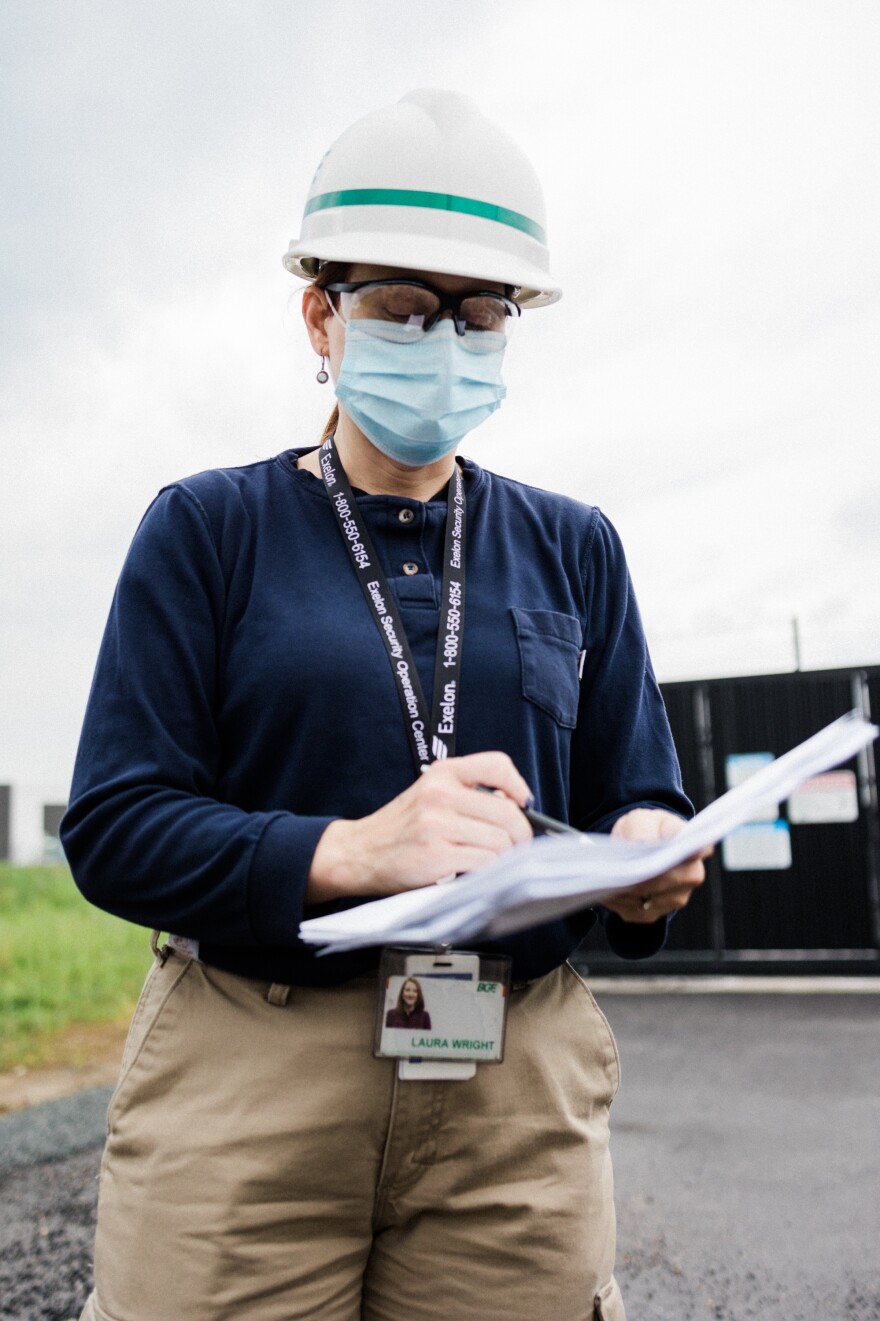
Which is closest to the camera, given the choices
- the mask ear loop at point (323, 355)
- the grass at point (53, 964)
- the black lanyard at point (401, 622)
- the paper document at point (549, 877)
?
the paper document at point (549, 877)

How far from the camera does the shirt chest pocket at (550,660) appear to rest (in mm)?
1433

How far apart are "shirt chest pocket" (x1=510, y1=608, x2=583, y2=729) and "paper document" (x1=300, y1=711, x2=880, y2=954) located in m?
0.40

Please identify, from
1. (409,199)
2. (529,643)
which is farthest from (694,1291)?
(409,199)

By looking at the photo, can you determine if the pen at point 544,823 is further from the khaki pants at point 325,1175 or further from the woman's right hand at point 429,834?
the khaki pants at point 325,1175

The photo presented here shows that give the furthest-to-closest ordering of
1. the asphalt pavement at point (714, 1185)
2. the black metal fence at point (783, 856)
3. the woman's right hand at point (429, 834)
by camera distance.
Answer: the black metal fence at point (783, 856)
the asphalt pavement at point (714, 1185)
the woman's right hand at point (429, 834)

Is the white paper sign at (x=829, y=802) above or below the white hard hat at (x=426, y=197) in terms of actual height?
below

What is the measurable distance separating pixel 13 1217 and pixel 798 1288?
108 inches

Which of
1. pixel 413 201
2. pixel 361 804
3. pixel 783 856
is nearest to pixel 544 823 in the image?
pixel 361 804

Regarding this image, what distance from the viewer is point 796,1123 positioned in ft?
17.7

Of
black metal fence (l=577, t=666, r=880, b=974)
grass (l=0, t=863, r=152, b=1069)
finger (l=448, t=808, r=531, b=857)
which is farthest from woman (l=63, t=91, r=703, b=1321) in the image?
black metal fence (l=577, t=666, r=880, b=974)

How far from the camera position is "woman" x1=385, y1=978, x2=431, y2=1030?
1296 millimetres

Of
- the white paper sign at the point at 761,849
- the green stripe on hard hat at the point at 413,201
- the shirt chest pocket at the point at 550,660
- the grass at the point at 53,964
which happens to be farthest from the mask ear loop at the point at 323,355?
the white paper sign at the point at 761,849

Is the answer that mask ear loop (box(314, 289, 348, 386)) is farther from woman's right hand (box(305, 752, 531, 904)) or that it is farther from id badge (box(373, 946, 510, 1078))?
id badge (box(373, 946, 510, 1078))

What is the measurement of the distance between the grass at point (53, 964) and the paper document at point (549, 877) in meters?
6.86
